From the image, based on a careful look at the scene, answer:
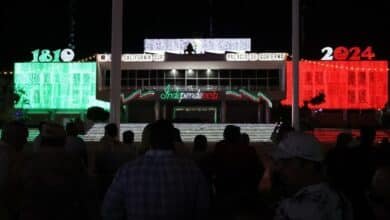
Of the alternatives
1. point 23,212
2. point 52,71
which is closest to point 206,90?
point 52,71

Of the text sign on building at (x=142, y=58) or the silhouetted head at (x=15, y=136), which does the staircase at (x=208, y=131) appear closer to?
the text sign on building at (x=142, y=58)

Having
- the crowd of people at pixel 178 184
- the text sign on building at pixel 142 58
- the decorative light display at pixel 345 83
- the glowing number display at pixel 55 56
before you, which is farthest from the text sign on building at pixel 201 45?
the crowd of people at pixel 178 184

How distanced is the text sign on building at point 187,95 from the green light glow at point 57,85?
1486cm

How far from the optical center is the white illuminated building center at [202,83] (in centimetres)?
5788

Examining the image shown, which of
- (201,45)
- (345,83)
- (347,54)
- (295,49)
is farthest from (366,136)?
(347,54)

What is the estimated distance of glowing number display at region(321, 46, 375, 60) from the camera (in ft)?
211

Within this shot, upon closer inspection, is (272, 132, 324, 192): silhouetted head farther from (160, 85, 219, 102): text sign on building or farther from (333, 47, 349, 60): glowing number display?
(333, 47, 349, 60): glowing number display

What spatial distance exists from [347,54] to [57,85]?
33.5 meters

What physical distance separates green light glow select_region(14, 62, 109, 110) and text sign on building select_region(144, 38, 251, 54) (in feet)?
34.3

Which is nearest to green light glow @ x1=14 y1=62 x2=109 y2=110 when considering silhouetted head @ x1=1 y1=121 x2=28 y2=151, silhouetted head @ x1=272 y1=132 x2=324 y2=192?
silhouetted head @ x1=1 y1=121 x2=28 y2=151

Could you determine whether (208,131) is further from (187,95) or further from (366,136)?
(366,136)

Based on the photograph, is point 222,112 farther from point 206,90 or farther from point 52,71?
point 52,71

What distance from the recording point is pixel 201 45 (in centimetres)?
6316

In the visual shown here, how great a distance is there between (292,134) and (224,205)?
67 cm
